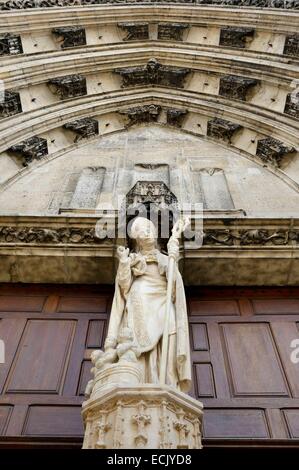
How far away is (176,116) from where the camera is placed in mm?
9961

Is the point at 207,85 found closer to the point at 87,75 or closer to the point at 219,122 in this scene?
the point at 219,122

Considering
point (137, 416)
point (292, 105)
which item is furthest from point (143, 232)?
point (292, 105)

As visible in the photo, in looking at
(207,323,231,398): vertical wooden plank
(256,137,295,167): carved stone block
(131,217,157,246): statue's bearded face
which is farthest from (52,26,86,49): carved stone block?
(207,323,231,398): vertical wooden plank

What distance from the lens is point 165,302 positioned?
4035 mm

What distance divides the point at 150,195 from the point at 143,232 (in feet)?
4.69

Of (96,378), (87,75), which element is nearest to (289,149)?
(87,75)

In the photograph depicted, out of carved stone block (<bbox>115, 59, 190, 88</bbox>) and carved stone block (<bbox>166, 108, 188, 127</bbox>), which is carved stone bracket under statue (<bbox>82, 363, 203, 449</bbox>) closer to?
carved stone block (<bbox>166, 108, 188, 127</bbox>)

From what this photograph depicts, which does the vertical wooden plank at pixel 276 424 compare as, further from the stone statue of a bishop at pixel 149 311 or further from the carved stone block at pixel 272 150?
the carved stone block at pixel 272 150

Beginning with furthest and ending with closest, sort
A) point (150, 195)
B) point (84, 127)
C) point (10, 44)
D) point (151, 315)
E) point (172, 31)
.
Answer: point (172, 31) < point (10, 44) < point (84, 127) < point (150, 195) < point (151, 315)

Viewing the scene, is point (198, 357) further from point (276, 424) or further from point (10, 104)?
point (10, 104)

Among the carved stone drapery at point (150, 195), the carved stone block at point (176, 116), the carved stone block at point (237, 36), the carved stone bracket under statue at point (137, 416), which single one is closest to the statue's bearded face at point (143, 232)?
the carved stone drapery at point (150, 195)

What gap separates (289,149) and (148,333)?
5.38 metres

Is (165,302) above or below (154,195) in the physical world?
below

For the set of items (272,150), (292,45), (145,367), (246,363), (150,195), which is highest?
(292,45)
